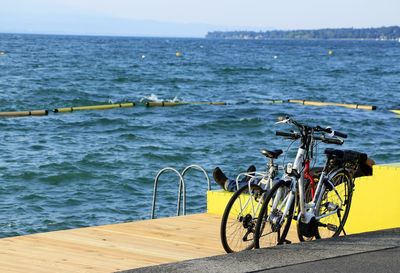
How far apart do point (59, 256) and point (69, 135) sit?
27.1m

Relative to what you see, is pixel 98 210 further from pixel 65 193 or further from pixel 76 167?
pixel 76 167

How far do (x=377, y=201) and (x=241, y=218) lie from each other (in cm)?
239

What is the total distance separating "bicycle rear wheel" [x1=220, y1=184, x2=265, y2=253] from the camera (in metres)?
8.52

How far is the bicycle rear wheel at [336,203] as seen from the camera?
359 inches

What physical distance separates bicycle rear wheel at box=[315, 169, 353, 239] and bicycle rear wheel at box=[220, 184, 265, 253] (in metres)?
0.76

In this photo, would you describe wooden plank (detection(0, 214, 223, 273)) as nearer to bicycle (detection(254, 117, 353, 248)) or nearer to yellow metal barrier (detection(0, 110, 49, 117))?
bicycle (detection(254, 117, 353, 248))

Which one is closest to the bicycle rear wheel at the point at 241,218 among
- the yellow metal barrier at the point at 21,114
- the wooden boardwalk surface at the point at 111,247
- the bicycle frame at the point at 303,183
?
the bicycle frame at the point at 303,183

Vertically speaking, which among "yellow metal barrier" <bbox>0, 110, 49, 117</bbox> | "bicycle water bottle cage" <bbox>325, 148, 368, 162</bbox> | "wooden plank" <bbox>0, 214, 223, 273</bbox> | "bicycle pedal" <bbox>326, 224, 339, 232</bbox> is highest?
"bicycle water bottle cage" <bbox>325, 148, 368, 162</bbox>

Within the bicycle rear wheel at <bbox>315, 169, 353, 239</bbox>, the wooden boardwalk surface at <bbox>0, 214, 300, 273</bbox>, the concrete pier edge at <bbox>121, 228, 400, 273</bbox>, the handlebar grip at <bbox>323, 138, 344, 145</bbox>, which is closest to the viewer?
the concrete pier edge at <bbox>121, 228, 400, 273</bbox>

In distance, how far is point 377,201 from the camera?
34.0 ft

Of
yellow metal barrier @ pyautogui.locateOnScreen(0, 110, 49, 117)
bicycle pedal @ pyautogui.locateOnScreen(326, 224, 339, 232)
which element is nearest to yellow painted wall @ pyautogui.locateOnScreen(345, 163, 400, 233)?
bicycle pedal @ pyautogui.locateOnScreen(326, 224, 339, 232)

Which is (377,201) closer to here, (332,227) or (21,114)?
(332,227)

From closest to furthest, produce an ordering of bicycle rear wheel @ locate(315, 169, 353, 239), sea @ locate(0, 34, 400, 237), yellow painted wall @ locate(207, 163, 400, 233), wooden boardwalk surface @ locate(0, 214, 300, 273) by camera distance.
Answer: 1. wooden boardwalk surface @ locate(0, 214, 300, 273)
2. bicycle rear wheel @ locate(315, 169, 353, 239)
3. yellow painted wall @ locate(207, 163, 400, 233)
4. sea @ locate(0, 34, 400, 237)

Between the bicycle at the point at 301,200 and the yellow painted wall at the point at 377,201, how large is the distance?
1.02 meters
